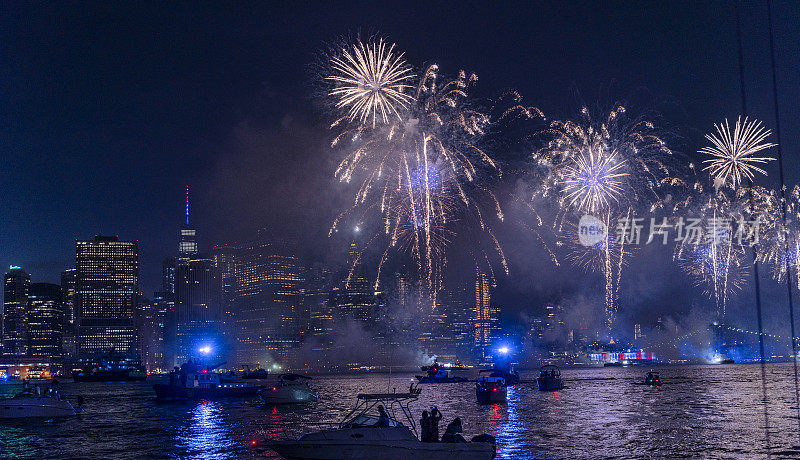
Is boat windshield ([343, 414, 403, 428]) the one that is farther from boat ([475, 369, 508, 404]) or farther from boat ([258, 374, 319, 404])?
boat ([258, 374, 319, 404])

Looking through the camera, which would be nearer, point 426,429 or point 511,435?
point 426,429

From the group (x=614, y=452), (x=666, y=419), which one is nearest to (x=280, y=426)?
(x=614, y=452)

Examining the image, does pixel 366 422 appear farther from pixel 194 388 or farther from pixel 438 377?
pixel 438 377

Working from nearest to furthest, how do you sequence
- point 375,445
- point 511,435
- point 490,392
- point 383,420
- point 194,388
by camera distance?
point 375,445, point 383,420, point 511,435, point 490,392, point 194,388

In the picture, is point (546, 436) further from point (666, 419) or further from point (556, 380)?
point (556, 380)

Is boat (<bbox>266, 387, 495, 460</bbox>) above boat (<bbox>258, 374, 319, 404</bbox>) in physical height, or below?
above

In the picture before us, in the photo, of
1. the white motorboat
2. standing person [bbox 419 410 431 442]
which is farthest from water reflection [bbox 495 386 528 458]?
the white motorboat

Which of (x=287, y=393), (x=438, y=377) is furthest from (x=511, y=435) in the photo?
(x=438, y=377)
